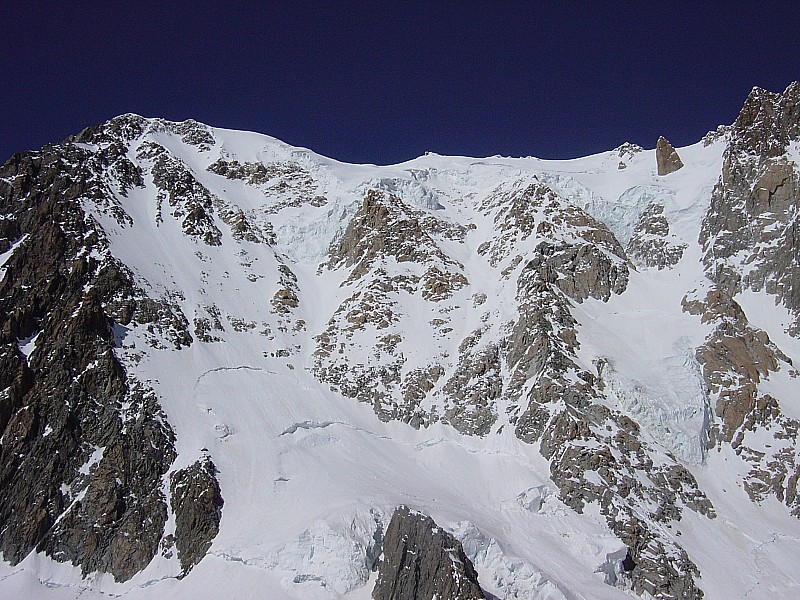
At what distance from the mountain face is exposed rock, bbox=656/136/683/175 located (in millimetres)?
754

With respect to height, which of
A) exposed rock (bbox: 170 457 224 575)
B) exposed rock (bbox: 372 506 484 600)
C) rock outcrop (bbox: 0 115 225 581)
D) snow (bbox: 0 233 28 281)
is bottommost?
exposed rock (bbox: 372 506 484 600)

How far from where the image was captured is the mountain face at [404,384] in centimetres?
4897

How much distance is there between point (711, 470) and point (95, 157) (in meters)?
80.0

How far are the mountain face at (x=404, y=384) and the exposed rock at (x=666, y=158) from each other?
0.75 m

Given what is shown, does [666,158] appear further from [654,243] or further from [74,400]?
[74,400]

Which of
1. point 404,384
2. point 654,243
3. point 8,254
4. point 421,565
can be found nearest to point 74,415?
point 8,254

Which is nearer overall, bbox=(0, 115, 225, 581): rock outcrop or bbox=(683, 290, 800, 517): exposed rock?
bbox=(0, 115, 225, 581): rock outcrop

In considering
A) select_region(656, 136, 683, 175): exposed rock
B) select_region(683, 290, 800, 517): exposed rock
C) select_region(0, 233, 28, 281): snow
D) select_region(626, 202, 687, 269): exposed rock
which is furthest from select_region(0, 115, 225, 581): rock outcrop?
select_region(656, 136, 683, 175): exposed rock

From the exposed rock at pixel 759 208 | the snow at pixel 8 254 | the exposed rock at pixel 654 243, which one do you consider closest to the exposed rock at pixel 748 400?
the exposed rock at pixel 759 208

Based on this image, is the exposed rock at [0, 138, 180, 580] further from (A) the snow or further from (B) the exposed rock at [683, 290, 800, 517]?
(B) the exposed rock at [683, 290, 800, 517]

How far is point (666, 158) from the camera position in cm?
9331

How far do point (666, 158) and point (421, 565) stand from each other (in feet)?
237

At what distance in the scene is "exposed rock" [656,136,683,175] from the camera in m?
92.8

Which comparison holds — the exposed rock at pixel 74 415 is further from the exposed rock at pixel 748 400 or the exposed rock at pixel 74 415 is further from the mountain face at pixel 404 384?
the exposed rock at pixel 748 400
